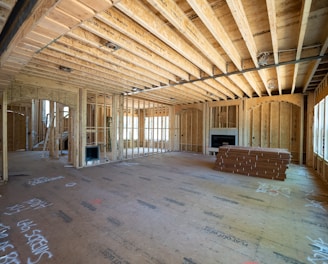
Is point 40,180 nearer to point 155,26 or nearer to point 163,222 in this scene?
point 163,222

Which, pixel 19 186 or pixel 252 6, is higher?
pixel 252 6

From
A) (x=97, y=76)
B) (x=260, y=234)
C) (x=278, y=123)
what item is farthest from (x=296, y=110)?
(x=97, y=76)

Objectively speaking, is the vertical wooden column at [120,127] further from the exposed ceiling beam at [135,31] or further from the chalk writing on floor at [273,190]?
the chalk writing on floor at [273,190]

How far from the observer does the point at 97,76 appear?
520 centimetres

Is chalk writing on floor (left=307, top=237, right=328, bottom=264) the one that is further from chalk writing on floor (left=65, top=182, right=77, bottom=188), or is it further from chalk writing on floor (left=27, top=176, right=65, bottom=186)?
chalk writing on floor (left=27, top=176, right=65, bottom=186)

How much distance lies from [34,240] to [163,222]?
1792mm

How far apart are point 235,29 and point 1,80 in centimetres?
496

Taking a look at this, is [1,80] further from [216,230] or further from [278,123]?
[278,123]

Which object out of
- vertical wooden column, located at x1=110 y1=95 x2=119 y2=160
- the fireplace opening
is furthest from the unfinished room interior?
the fireplace opening

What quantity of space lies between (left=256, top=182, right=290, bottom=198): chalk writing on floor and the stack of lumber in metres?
0.90

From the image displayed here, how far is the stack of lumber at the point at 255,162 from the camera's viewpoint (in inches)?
207

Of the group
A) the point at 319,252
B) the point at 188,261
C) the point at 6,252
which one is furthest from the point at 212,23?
the point at 6,252

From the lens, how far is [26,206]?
3193 millimetres

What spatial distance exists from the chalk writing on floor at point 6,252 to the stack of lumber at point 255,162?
581cm
